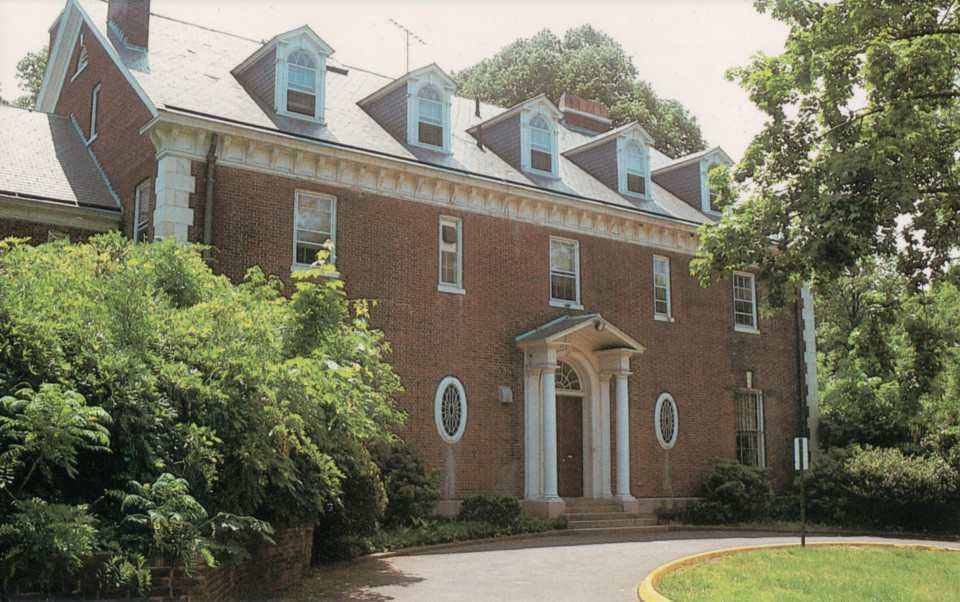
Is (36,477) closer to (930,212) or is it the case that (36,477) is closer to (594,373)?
(930,212)

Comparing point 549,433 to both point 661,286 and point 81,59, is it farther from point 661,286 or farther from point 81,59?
point 81,59

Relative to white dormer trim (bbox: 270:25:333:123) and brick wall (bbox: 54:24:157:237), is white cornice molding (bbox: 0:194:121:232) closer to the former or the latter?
brick wall (bbox: 54:24:157:237)

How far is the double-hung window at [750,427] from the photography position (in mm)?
26000

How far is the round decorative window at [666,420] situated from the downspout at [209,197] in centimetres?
1200

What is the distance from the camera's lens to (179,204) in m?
17.3

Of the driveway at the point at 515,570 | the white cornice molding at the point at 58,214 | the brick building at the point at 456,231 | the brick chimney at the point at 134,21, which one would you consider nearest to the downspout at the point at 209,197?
the brick building at the point at 456,231

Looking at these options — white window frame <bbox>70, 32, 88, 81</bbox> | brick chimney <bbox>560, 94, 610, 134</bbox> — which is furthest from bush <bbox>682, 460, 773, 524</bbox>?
white window frame <bbox>70, 32, 88, 81</bbox>

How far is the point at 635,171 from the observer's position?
2544 centimetres

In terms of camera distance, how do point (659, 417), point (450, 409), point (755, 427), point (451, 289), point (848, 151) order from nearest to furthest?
point (848, 151), point (450, 409), point (451, 289), point (659, 417), point (755, 427)

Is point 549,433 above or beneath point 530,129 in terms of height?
beneath

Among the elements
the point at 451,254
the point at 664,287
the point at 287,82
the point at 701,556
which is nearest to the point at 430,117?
the point at 451,254

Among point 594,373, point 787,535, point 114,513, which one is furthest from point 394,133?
point 114,513

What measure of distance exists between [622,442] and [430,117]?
29.1 ft

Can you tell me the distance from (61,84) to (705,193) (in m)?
17.6
